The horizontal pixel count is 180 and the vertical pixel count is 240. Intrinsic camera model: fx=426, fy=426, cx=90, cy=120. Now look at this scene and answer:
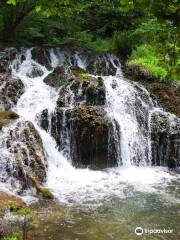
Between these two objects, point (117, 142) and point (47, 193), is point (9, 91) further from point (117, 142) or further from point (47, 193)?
point (47, 193)

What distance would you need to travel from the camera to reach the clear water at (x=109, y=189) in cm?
712

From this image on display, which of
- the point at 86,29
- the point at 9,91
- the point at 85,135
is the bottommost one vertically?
the point at 85,135

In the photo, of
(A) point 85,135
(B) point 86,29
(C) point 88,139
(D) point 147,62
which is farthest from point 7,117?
(B) point 86,29

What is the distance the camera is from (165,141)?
12.3 metres

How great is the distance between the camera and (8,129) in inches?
411

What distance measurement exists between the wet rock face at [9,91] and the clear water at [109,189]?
0.20 metres

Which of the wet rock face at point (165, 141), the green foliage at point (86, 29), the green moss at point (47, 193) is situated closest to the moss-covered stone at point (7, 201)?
the green moss at point (47, 193)

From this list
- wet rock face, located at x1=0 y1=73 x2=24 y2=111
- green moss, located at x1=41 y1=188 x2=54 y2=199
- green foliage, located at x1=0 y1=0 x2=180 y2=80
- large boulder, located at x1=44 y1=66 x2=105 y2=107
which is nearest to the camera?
green moss, located at x1=41 y1=188 x2=54 y2=199

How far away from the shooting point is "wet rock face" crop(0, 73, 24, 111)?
42.7ft

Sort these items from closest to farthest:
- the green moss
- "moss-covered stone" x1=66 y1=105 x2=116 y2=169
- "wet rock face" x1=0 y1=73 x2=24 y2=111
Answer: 1. the green moss
2. "moss-covered stone" x1=66 y1=105 x2=116 y2=169
3. "wet rock face" x1=0 y1=73 x2=24 y2=111

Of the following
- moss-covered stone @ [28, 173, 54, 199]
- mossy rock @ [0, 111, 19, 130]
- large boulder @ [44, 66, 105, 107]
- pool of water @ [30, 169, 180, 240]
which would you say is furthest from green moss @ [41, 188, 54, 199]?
large boulder @ [44, 66, 105, 107]

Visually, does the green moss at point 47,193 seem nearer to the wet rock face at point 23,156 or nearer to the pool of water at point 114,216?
the pool of water at point 114,216

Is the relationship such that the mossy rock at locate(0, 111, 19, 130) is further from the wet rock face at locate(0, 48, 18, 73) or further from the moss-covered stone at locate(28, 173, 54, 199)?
Result: the wet rock face at locate(0, 48, 18, 73)

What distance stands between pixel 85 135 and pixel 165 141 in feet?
8.05
